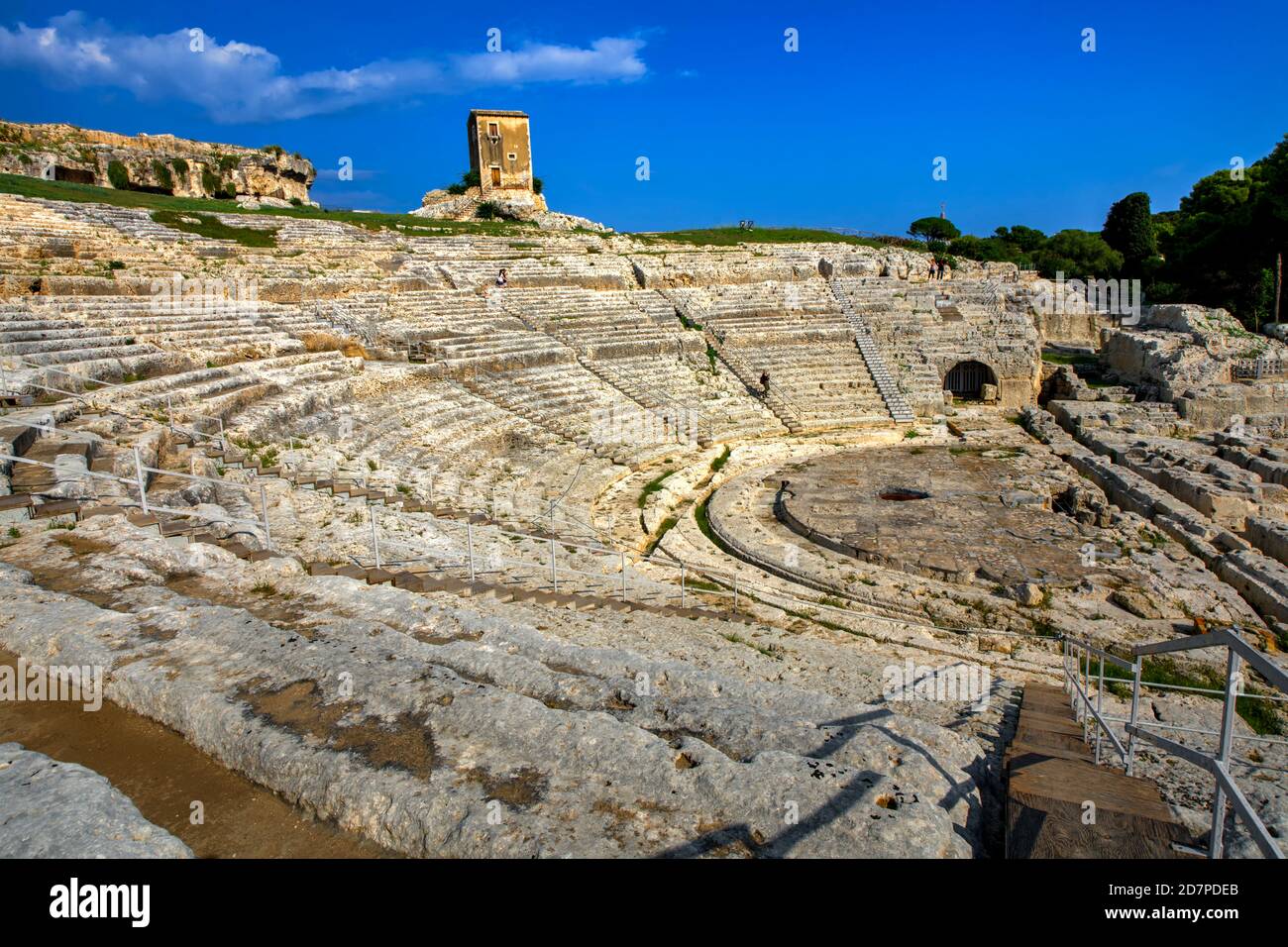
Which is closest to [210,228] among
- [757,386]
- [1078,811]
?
[757,386]

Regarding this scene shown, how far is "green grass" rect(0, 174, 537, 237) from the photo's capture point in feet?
73.2

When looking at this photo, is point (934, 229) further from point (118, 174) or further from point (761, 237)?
point (118, 174)

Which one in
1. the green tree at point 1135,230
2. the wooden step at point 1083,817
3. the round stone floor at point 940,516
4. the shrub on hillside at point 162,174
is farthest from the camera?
the green tree at point 1135,230

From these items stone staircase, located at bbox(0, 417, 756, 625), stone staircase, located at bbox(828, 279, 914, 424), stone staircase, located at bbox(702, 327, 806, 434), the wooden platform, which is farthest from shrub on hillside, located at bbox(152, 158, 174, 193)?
the wooden platform

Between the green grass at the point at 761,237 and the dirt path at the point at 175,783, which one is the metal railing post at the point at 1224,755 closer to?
the dirt path at the point at 175,783

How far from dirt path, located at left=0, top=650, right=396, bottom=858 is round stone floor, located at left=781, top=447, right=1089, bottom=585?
969cm

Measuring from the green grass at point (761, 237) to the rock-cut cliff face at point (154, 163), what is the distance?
1986cm

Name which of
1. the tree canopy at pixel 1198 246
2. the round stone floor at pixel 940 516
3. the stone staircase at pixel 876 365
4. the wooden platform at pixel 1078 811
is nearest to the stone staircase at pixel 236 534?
the round stone floor at pixel 940 516

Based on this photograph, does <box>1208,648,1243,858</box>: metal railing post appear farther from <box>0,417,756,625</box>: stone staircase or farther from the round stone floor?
the round stone floor

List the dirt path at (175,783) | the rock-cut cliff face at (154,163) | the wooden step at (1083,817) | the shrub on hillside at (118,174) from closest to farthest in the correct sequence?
the dirt path at (175,783), the wooden step at (1083,817), the rock-cut cliff face at (154,163), the shrub on hillside at (118,174)

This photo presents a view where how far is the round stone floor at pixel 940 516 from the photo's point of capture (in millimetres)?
10881

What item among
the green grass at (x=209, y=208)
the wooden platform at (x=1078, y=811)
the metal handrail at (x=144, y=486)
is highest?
the green grass at (x=209, y=208)

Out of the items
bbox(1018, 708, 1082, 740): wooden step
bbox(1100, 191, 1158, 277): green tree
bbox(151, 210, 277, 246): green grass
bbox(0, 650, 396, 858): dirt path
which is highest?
bbox(1100, 191, 1158, 277): green tree

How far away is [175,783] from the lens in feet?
10.4
